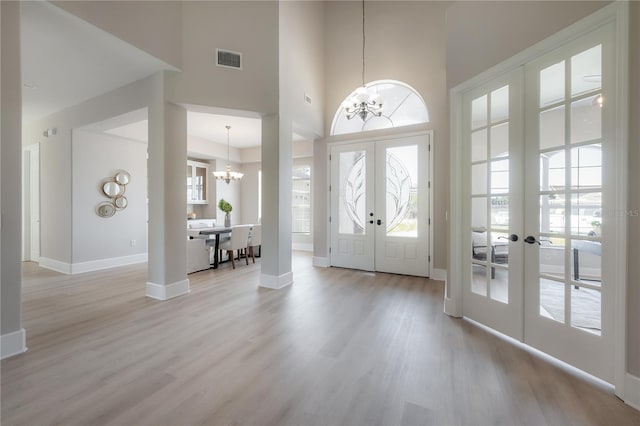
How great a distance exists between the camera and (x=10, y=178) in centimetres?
215

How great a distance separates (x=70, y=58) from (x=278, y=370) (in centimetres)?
410

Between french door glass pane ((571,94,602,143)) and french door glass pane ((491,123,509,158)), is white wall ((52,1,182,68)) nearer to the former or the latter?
french door glass pane ((491,123,509,158))

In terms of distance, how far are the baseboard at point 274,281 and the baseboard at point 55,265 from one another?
370 centimetres

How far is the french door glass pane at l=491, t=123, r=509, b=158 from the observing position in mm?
2438

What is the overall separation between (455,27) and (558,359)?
316 cm

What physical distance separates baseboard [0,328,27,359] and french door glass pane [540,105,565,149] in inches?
174

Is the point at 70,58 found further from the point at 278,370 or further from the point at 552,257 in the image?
the point at 552,257

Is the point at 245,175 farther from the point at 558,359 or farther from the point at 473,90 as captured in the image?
the point at 558,359

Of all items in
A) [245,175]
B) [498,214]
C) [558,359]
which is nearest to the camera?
[558,359]

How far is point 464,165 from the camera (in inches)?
111

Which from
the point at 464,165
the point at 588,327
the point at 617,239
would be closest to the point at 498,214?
the point at 464,165

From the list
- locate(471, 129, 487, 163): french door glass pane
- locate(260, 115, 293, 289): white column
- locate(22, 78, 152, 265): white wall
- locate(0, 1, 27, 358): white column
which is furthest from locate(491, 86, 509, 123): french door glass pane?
locate(22, 78, 152, 265): white wall

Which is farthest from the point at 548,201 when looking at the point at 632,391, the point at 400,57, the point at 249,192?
the point at 249,192

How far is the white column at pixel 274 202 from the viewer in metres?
3.98
